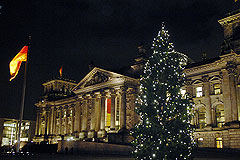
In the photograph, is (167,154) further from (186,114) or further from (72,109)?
(72,109)

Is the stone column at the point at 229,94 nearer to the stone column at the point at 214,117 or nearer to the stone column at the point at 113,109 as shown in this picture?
the stone column at the point at 214,117

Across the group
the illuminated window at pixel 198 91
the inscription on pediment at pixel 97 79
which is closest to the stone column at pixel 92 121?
the inscription on pediment at pixel 97 79

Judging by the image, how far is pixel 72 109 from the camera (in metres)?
74.8

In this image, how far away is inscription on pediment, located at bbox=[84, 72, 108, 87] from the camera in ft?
194

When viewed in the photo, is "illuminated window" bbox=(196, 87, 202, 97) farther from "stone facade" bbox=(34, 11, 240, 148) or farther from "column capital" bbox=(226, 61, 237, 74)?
"column capital" bbox=(226, 61, 237, 74)

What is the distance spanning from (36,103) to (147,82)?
74005 mm

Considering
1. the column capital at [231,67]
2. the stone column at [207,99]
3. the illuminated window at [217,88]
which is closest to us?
the column capital at [231,67]

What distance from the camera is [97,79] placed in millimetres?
61062

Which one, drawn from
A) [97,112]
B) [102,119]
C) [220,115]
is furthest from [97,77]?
[220,115]

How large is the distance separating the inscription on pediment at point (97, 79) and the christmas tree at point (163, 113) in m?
38.1

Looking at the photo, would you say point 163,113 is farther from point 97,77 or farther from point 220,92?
point 97,77

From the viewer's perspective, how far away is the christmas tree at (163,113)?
1869 cm

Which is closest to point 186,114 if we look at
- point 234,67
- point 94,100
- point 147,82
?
point 147,82

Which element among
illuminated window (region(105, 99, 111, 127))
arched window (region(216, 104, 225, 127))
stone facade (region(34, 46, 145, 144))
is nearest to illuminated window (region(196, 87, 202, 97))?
arched window (region(216, 104, 225, 127))
